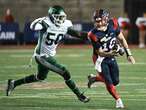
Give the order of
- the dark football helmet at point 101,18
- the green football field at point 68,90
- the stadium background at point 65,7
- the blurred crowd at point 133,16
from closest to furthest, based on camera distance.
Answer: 1. the dark football helmet at point 101,18
2. the green football field at point 68,90
3. the blurred crowd at point 133,16
4. the stadium background at point 65,7

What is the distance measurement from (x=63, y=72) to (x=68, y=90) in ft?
8.76

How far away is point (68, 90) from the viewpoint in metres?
16.0

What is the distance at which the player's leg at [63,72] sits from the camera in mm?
13352

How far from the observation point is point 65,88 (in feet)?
53.7

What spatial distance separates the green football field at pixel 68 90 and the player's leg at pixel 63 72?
17 centimetres

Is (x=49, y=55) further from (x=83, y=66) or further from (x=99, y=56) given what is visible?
(x=83, y=66)

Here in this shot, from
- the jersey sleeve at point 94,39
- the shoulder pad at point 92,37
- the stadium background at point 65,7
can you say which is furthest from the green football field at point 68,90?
the stadium background at point 65,7

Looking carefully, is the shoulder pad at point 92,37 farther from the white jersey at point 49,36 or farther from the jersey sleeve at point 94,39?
the white jersey at point 49,36

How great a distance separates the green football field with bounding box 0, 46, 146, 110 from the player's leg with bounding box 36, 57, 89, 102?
173 millimetres

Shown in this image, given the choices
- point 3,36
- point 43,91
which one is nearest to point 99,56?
point 43,91

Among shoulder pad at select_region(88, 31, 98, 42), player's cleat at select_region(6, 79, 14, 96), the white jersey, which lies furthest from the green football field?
shoulder pad at select_region(88, 31, 98, 42)

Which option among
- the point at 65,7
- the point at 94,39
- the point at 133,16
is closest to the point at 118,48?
the point at 94,39

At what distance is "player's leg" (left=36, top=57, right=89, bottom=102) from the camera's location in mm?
13352

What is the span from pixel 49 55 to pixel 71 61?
1104 cm
